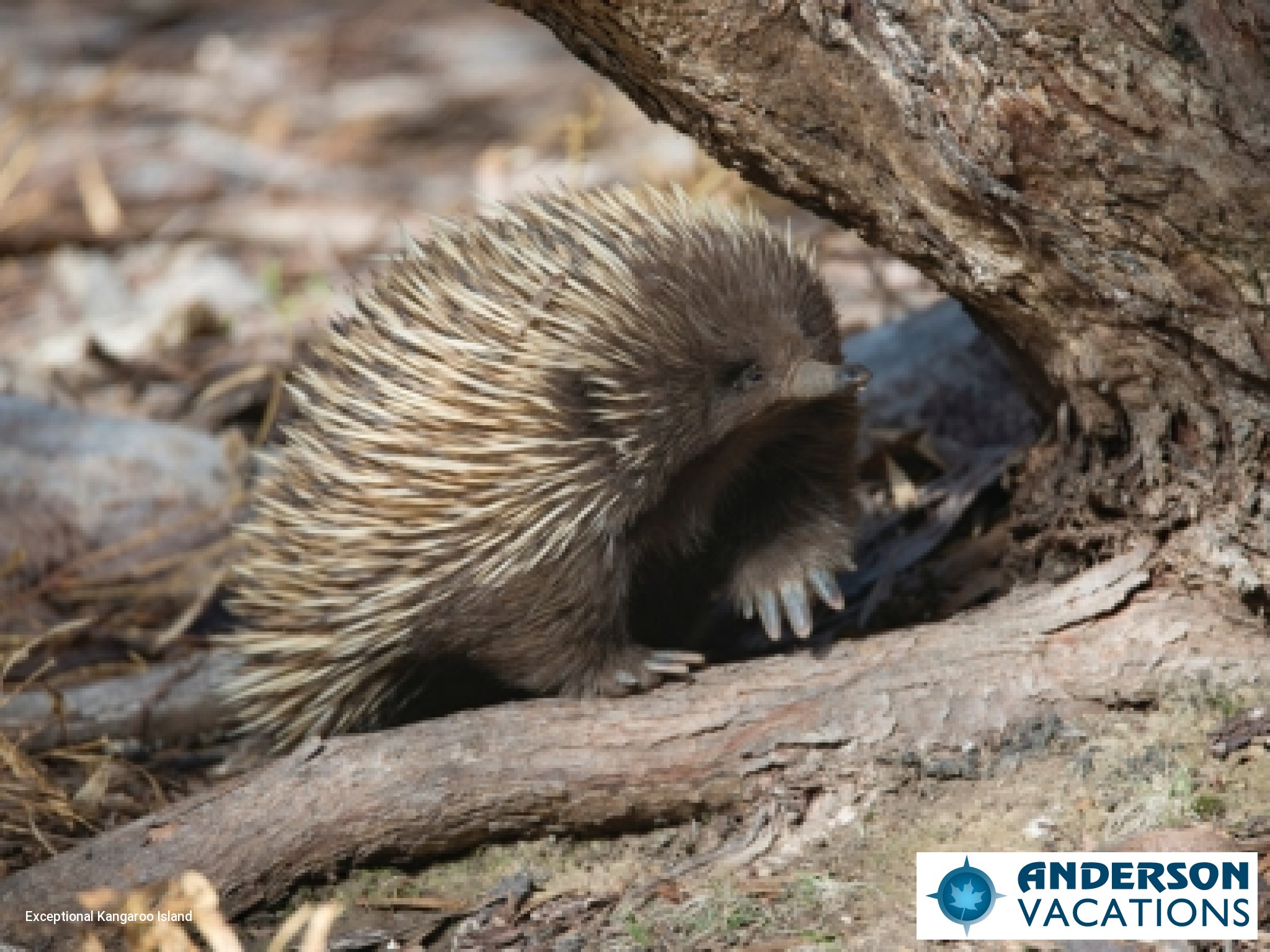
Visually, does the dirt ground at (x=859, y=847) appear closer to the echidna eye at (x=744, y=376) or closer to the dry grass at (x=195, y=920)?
the dry grass at (x=195, y=920)

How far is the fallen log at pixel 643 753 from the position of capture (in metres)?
3.94

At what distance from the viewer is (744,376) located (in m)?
4.19

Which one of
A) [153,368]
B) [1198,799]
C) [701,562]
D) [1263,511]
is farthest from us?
[153,368]

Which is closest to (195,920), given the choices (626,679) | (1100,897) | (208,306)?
(626,679)

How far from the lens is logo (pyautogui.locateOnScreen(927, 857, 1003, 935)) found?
3512 millimetres

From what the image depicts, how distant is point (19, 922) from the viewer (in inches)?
150

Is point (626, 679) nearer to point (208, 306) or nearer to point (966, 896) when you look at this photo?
point (966, 896)

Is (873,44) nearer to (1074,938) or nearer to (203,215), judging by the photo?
(1074,938)

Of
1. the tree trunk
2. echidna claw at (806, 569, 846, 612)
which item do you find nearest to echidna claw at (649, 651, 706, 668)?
echidna claw at (806, 569, 846, 612)

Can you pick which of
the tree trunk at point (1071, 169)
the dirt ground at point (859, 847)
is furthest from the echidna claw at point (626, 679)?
the tree trunk at point (1071, 169)

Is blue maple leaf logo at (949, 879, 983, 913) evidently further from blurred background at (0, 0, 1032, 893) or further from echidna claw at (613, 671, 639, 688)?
blurred background at (0, 0, 1032, 893)

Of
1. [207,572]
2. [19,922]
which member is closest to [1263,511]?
[19,922]

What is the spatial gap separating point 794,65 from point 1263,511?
1482mm

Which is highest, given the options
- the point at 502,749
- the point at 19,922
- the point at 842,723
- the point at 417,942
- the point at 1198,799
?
the point at 1198,799
